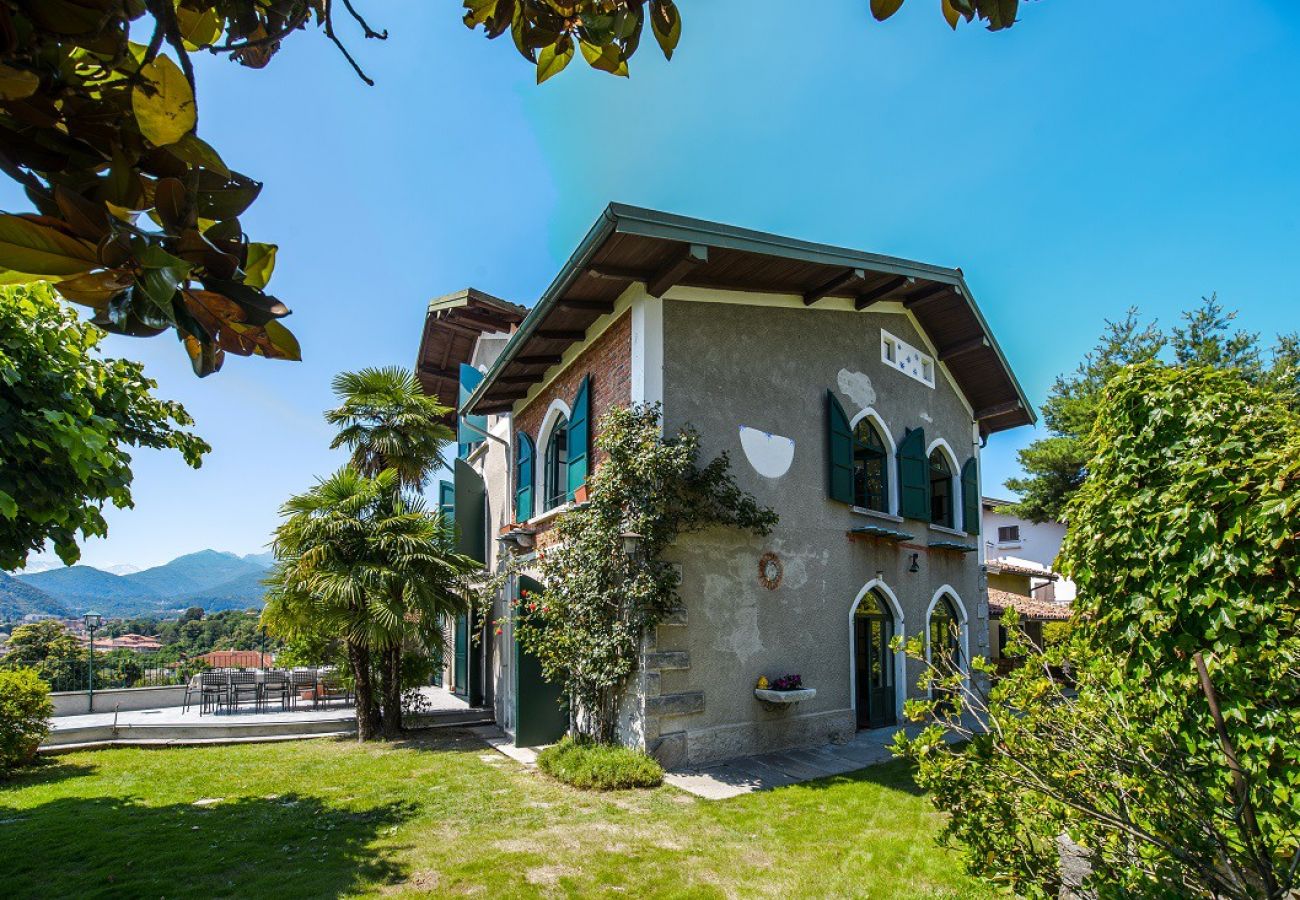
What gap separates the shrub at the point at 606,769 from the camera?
784 cm

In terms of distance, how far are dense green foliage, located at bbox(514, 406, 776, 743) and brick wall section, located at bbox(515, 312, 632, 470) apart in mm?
659

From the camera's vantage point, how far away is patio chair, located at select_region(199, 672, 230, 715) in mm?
14117

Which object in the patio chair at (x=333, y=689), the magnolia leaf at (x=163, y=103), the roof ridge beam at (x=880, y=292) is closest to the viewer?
the magnolia leaf at (x=163, y=103)

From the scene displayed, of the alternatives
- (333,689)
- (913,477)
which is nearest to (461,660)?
(333,689)

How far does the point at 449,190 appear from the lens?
691 cm

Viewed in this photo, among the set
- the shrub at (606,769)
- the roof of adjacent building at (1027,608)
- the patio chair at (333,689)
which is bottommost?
the patio chair at (333,689)

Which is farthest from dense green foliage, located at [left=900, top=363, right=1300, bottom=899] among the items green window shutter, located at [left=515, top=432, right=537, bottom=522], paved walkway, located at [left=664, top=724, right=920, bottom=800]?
green window shutter, located at [left=515, top=432, right=537, bottom=522]

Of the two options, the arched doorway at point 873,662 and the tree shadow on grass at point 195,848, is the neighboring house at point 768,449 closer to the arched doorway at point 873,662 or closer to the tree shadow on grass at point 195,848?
the arched doorway at point 873,662

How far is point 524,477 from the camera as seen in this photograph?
13.3 metres

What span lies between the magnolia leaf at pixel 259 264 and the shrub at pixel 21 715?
464 inches

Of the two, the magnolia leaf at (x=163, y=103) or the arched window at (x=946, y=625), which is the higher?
the magnolia leaf at (x=163, y=103)

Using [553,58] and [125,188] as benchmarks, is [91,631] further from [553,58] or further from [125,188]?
[125,188]

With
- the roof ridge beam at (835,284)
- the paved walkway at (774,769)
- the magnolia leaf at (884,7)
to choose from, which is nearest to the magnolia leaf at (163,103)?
the magnolia leaf at (884,7)

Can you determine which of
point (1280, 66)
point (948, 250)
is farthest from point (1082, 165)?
point (948, 250)
